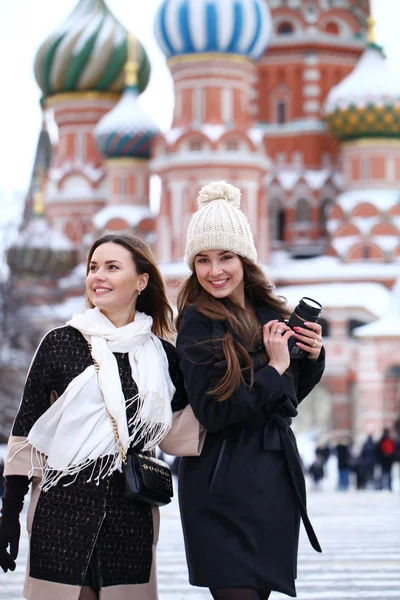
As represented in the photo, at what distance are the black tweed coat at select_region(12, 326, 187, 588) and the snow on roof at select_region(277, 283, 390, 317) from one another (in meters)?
32.8

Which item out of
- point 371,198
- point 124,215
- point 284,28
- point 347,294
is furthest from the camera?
point 284,28

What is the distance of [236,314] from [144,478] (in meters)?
0.63

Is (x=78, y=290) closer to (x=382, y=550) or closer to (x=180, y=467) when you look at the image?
(x=382, y=550)

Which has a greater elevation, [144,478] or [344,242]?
A: [344,242]

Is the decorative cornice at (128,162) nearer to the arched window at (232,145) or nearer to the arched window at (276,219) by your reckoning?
the arched window at (276,219)

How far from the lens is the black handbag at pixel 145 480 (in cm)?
484

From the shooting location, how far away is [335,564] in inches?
348

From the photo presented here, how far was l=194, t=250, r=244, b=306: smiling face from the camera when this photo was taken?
16.8 feet

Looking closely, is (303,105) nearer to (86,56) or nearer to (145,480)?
(86,56)

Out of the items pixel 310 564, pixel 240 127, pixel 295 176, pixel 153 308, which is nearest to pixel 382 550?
pixel 310 564

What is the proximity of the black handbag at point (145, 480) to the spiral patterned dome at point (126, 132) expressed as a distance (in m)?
39.0

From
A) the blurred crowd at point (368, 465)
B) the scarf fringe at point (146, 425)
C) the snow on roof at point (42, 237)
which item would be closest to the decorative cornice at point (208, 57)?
the snow on roof at point (42, 237)

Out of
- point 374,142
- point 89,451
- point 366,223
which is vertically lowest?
point 89,451

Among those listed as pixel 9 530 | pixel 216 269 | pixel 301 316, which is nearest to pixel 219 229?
pixel 216 269
